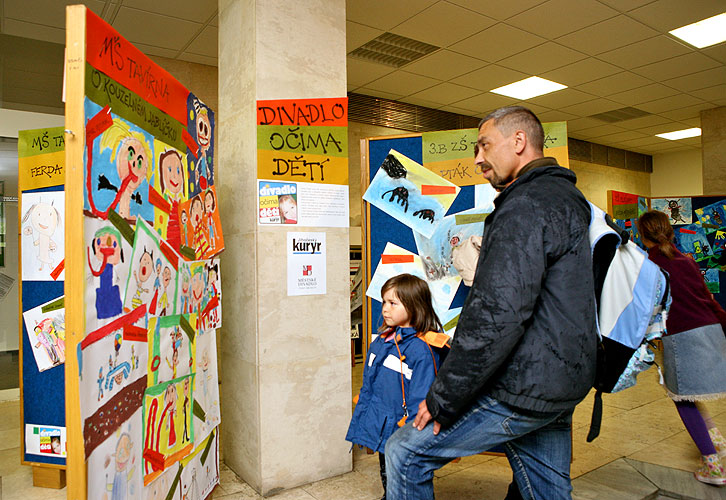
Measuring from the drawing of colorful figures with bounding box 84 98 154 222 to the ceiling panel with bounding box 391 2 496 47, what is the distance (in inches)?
136

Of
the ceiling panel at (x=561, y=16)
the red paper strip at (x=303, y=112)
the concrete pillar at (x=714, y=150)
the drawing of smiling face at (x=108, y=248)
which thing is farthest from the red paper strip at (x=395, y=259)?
the concrete pillar at (x=714, y=150)

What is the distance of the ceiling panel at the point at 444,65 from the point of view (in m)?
5.46

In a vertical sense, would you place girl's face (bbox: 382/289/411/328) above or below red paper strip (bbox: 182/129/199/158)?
below

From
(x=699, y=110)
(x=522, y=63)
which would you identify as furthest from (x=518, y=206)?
(x=699, y=110)

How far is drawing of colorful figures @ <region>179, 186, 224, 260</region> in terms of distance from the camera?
1.96m

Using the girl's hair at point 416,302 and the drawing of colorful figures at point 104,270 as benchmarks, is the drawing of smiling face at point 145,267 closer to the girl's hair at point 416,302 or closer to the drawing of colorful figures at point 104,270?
the drawing of colorful figures at point 104,270

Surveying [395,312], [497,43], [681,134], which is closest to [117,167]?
[395,312]

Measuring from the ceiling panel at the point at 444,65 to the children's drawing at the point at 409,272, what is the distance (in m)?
3.25

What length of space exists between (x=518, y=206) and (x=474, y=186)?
4.51 feet

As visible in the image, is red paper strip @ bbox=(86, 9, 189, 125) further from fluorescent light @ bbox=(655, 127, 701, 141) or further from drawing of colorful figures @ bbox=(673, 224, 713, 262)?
fluorescent light @ bbox=(655, 127, 701, 141)

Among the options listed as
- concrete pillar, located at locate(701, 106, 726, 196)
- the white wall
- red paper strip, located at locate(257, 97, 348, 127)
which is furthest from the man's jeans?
the white wall

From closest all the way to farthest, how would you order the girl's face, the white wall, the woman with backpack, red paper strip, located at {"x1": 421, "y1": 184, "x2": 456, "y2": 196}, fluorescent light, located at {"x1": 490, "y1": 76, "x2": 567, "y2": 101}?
the girl's face, the woman with backpack, red paper strip, located at {"x1": 421, "y1": 184, "x2": 456, "y2": 196}, fluorescent light, located at {"x1": 490, "y1": 76, "x2": 567, "y2": 101}, the white wall

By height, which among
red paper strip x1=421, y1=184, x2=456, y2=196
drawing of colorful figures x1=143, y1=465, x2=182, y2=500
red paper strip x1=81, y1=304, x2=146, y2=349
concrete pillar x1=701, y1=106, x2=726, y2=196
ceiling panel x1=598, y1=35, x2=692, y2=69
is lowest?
drawing of colorful figures x1=143, y1=465, x2=182, y2=500

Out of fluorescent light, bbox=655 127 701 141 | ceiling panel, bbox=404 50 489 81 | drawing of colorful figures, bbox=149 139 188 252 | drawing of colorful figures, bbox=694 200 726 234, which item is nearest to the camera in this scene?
drawing of colorful figures, bbox=149 139 188 252
